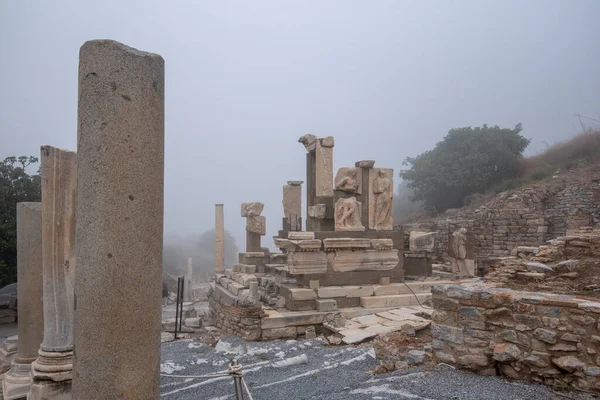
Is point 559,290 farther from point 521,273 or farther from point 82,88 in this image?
point 82,88

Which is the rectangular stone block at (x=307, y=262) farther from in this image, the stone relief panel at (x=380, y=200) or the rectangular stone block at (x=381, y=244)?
the stone relief panel at (x=380, y=200)

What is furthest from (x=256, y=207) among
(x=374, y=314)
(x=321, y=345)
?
(x=321, y=345)

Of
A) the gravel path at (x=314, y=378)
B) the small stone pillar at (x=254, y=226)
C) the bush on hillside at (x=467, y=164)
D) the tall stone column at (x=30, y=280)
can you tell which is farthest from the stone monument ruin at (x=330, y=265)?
the bush on hillside at (x=467, y=164)

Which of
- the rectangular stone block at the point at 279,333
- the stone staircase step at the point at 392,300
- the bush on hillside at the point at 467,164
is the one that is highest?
Answer: the bush on hillside at the point at 467,164

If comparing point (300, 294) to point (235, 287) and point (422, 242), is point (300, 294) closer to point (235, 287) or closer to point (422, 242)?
point (235, 287)

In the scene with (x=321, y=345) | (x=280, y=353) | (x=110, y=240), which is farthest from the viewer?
(x=321, y=345)

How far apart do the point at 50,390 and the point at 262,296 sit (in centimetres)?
550

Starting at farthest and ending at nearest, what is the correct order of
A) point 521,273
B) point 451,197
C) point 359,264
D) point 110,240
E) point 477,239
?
1. point 451,197
2. point 477,239
3. point 359,264
4. point 521,273
5. point 110,240

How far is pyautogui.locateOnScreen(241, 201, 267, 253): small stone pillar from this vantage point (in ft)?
43.2

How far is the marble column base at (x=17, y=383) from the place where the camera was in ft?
15.0

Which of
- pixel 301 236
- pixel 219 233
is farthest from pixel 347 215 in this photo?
pixel 219 233

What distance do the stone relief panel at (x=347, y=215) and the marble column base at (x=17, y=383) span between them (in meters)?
5.97

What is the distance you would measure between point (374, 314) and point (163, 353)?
389 centimetres

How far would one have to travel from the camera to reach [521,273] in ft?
18.9
